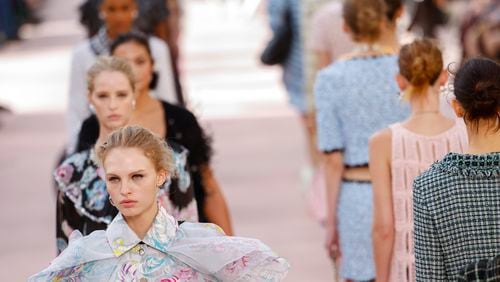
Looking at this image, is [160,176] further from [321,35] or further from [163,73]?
[321,35]

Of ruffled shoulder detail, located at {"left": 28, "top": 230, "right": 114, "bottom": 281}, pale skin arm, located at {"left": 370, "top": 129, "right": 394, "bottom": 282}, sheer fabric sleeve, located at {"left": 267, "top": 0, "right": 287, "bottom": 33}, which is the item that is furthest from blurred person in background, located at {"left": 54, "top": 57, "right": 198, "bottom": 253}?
sheer fabric sleeve, located at {"left": 267, "top": 0, "right": 287, "bottom": 33}

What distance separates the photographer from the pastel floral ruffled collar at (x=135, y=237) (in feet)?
18.9

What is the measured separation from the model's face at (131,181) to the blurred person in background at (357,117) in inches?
101

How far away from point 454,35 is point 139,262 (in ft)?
72.9

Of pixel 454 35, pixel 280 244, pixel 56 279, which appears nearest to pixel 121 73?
pixel 56 279

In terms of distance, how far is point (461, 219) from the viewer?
19.3 ft

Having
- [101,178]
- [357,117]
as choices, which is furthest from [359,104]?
[101,178]

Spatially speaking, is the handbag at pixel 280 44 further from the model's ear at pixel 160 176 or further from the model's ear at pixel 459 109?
the model's ear at pixel 160 176

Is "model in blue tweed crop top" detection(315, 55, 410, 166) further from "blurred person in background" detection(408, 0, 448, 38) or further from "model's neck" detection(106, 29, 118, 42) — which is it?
"blurred person in background" detection(408, 0, 448, 38)

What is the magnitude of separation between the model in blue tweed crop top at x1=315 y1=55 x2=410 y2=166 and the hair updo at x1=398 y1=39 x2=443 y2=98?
944mm

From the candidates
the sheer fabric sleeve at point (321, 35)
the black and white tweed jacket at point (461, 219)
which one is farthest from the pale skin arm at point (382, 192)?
the sheer fabric sleeve at point (321, 35)

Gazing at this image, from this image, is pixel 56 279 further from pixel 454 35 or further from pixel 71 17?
pixel 71 17

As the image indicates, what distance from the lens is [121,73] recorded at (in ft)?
24.8

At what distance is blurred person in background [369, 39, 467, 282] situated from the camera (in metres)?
7.16
